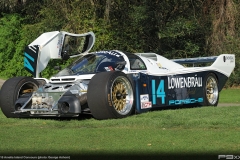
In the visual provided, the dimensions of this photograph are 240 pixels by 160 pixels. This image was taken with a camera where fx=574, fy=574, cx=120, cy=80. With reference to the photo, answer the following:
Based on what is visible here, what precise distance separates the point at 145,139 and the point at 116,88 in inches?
119

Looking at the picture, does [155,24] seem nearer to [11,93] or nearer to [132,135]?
[11,93]

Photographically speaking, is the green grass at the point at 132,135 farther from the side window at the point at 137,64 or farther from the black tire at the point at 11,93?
the side window at the point at 137,64

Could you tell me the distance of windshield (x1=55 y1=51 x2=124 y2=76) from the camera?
499 inches

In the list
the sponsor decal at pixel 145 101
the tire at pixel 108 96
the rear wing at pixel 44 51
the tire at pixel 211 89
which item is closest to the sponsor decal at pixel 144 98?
the sponsor decal at pixel 145 101

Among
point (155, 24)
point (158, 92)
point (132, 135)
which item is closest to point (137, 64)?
point (158, 92)

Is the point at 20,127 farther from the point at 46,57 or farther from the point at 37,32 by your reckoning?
the point at 37,32

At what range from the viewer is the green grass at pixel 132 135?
794 centimetres

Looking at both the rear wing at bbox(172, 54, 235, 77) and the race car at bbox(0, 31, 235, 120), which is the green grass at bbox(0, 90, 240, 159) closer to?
the race car at bbox(0, 31, 235, 120)

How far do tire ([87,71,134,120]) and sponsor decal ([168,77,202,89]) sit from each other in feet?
5.69

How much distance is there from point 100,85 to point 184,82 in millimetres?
3212

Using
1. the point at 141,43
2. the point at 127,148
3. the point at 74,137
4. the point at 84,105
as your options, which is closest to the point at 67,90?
the point at 84,105

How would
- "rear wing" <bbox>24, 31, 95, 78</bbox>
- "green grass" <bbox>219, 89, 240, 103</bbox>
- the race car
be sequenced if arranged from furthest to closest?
"green grass" <bbox>219, 89, 240, 103</bbox> < "rear wing" <bbox>24, 31, 95, 78</bbox> < the race car

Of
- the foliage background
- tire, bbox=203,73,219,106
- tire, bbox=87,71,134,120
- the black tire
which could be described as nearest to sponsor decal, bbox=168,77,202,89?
tire, bbox=203,73,219,106

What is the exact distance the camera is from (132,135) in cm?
934
